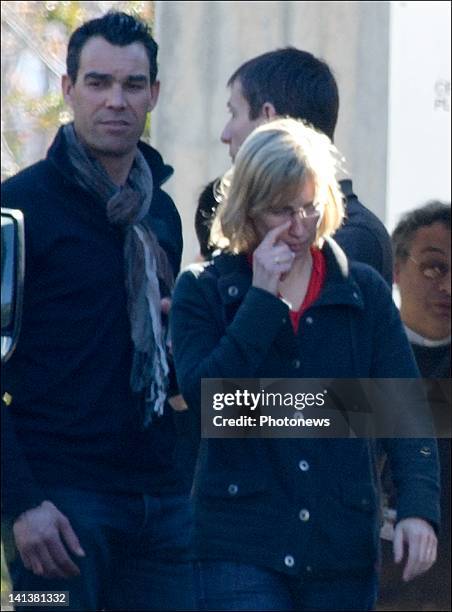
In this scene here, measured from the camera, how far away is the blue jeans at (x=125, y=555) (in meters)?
3.57

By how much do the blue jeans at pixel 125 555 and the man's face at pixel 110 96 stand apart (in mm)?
740

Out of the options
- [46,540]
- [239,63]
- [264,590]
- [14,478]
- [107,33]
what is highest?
[239,63]

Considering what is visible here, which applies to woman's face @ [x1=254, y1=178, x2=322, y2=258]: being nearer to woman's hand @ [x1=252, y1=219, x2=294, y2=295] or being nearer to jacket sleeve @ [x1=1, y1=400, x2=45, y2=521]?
woman's hand @ [x1=252, y1=219, x2=294, y2=295]

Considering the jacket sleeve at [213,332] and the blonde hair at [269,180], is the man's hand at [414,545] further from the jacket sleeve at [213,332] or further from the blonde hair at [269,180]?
the blonde hair at [269,180]

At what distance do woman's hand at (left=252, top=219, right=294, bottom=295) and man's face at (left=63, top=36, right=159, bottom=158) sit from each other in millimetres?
761

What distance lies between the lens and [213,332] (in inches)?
124

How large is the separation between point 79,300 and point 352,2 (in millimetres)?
2072

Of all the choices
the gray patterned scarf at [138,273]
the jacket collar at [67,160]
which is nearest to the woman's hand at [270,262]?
the gray patterned scarf at [138,273]

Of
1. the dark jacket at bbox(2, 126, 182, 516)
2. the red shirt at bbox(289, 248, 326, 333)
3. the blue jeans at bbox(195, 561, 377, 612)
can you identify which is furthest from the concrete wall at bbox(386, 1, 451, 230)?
the blue jeans at bbox(195, 561, 377, 612)

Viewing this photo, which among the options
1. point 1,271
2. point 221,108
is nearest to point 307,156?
point 1,271

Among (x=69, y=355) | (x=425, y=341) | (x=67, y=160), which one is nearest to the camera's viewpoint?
(x=69, y=355)

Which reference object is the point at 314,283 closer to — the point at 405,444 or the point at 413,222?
the point at 405,444

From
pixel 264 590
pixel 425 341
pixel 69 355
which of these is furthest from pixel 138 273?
pixel 425 341

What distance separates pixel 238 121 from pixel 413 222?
3.85 ft
